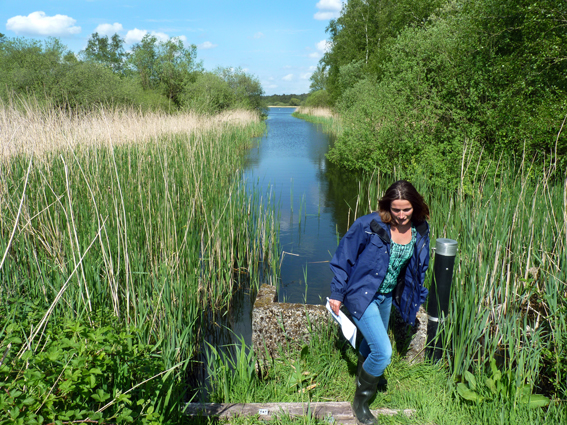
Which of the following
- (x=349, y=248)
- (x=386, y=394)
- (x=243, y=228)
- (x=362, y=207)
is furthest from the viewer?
(x=362, y=207)

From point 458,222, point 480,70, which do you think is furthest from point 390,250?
point 480,70

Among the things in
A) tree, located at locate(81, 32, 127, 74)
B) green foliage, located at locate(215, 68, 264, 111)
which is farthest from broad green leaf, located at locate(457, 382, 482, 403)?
tree, located at locate(81, 32, 127, 74)

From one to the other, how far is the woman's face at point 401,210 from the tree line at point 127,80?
19.5ft

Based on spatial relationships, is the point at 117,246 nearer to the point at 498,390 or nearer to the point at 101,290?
the point at 101,290

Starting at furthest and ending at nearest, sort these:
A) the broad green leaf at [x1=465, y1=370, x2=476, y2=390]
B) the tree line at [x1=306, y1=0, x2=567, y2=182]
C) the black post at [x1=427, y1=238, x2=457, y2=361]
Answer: the tree line at [x1=306, y1=0, x2=567, y2=182] < the black post at [x1=427, y1=238, x2=457, y2=361] < the broad green leaf at [x1=465, y1=370, x2=476, y2=390]

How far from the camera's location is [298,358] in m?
3.02

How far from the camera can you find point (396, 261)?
254 cm

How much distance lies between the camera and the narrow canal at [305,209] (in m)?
5.57

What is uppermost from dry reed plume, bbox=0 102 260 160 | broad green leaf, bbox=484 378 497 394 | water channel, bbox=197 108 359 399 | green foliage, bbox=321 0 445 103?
green foliage, bbox=321 0 445 103

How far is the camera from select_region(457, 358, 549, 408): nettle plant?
7.54 feet

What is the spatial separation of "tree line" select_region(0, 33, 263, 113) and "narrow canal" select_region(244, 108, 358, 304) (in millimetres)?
3873

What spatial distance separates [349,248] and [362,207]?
6040 millimetres

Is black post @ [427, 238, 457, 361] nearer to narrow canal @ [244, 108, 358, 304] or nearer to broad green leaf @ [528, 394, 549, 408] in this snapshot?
broad green leaf @ [528, 394, 549, 408]

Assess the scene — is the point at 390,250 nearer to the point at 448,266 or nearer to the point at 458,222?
the point at 448,266
